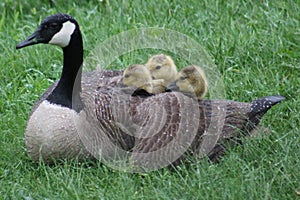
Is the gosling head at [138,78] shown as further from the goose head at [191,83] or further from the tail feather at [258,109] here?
the tail feather at [258,109]

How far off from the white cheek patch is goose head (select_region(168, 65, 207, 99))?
88 cm

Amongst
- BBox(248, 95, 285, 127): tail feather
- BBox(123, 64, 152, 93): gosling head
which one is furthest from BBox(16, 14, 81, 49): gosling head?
BBox(248, 95, 285, 127): tail feather

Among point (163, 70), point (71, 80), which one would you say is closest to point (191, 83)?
point (163, 70)

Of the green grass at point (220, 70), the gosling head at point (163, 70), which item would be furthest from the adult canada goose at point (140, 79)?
the green grass at point (220, 70)

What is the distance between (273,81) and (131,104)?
1.57 metres

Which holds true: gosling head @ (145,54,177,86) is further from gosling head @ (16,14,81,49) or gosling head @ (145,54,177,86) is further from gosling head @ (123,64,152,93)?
gosling head @ (16,14,81,49)

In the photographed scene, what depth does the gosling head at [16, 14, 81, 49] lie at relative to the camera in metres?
5.49

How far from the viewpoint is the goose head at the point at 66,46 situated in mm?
5504

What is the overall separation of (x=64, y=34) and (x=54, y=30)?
0.26ft

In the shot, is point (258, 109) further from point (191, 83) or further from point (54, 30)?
point (54, 30)

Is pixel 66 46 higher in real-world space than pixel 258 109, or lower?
higher

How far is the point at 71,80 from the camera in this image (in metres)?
5.59

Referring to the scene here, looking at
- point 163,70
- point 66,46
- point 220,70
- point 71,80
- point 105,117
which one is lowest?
point 220,70

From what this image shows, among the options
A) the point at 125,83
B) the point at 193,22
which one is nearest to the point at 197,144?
the point at 125,83
